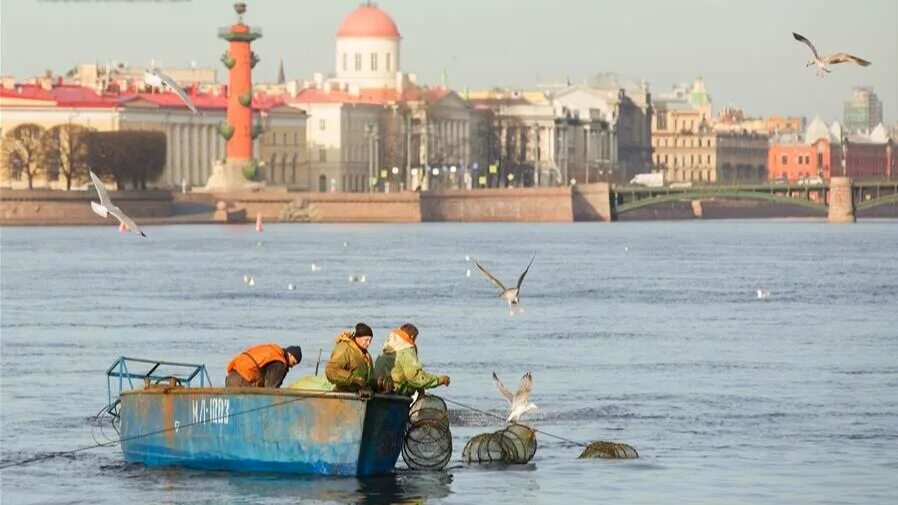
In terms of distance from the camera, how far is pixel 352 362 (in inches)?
682

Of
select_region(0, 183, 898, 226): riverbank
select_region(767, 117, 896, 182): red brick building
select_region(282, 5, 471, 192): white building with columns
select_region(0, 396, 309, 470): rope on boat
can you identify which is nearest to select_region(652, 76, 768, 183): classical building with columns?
select_region(767, 117, 896, 182): red brick building

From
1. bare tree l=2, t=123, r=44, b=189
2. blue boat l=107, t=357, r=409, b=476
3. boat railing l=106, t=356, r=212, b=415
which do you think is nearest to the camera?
blue boat l=107, t=357, r=409, b=476

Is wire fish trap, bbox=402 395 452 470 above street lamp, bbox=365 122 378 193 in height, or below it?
below

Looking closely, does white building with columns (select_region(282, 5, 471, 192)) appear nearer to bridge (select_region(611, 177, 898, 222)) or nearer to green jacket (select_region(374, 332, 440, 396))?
bridge (select_region(611, 177, 898, 222))

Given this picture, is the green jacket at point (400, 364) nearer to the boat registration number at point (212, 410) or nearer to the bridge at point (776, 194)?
the boat registration number at point (212, 410)

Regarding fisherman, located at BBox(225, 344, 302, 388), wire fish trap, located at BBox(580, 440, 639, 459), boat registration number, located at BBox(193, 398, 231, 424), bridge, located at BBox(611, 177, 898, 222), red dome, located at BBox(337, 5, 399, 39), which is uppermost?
red dome, located at BBox(337, 5, 399, 39)

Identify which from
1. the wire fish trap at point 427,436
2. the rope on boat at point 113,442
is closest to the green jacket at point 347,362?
the rope on boat at point 113,442

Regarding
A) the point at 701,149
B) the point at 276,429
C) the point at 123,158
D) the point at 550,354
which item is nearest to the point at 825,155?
the point at 701,149

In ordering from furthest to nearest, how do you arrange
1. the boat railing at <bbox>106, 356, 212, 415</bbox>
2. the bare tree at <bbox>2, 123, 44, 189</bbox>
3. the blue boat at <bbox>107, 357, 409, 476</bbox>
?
the bare tree at <bbox>2, 123, 44, 189</bbox>
the boat railing at <bbox>106, 356, 212, 415</bbox>
the blue boat at <bbox>107, 357, 409, 476</bbox>

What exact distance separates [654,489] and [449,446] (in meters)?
1.38

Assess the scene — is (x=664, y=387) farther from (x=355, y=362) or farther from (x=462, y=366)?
(x=355, y=362)

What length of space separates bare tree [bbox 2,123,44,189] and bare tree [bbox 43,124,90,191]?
37 cm

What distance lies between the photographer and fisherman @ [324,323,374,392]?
56.7ft

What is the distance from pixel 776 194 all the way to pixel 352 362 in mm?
76474
